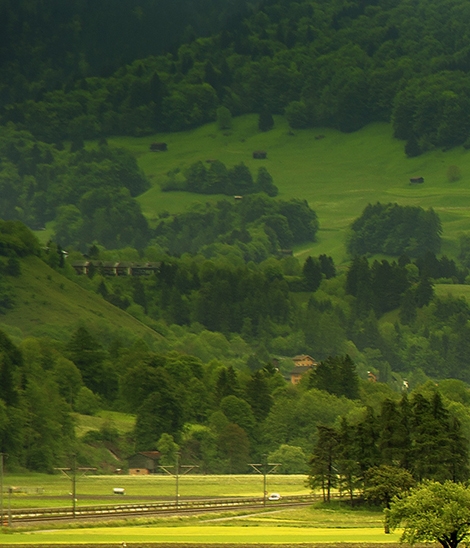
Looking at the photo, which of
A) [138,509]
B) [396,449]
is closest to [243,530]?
[138,509]

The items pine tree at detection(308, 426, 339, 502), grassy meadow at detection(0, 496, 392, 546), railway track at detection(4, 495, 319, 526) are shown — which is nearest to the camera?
grassy meadow at detection(0, 496, 392, 546)

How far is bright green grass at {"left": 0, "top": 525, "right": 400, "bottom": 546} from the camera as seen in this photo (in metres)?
97.2

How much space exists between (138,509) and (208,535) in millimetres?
23860

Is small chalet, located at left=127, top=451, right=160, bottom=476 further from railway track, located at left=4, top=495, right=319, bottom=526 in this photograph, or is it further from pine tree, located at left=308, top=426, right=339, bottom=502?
pine tree, located at left=308, top=426, right=339, bottom=502

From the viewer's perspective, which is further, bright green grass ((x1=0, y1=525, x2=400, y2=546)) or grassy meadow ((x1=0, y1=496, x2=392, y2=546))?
grassy meadow ((x1=0, y1=496, x2=392, y2=546))

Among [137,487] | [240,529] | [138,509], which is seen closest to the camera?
[240,529]

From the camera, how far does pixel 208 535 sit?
338ft

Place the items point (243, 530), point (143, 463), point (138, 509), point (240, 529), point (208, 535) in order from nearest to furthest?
point (208, 535) → point (243, 530) → point (240, 529) → point (138, 509) → point (143, 463)

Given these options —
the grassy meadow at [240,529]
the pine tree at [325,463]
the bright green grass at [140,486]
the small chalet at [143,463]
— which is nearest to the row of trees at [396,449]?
the pine tree at [325,463]

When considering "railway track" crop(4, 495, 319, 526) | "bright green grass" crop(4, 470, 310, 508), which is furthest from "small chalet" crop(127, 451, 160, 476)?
"railway track" crop(4, 495, 319, 526)

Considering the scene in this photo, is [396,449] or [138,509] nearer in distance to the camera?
[138,509]

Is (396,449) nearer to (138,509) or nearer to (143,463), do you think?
(138,509)

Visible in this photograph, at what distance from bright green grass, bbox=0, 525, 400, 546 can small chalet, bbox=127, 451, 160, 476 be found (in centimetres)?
7145

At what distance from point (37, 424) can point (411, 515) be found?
95107mm
